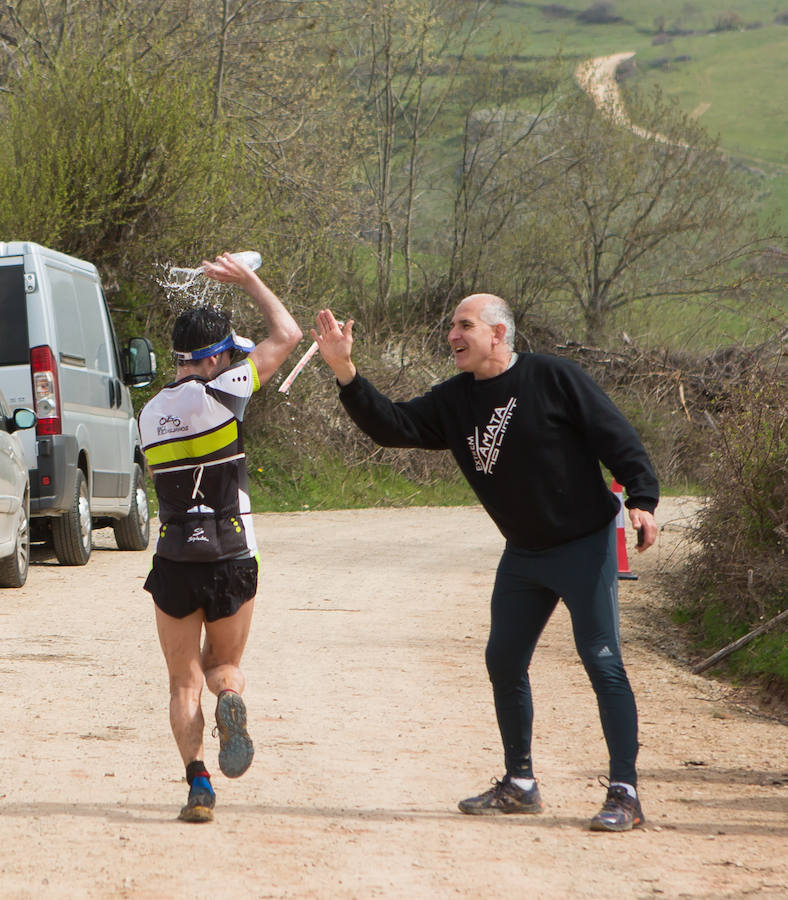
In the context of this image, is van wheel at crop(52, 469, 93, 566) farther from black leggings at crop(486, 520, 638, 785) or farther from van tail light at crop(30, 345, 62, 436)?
black leggings at crop(486, 520, 638, 785)

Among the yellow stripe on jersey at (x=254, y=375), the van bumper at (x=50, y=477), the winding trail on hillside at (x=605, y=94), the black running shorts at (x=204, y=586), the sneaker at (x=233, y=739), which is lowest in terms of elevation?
the van bumper at (x=50, y=477)

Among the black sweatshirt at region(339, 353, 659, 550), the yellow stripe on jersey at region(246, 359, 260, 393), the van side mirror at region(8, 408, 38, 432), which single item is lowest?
the van side mirror at region(8, 408, 38, 432)

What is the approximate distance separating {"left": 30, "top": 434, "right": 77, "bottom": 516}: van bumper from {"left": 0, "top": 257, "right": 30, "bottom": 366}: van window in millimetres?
717

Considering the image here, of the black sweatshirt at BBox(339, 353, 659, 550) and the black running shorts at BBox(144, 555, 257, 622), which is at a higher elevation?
the black sweatshirt at BBox(339, 353, 659, 550)

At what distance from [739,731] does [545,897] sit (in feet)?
10.0

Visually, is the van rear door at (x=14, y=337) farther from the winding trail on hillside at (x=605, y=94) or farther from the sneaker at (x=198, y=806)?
the winding trail on hillside at (x=605, y=94)

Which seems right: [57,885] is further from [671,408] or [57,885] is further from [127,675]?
[671,408]

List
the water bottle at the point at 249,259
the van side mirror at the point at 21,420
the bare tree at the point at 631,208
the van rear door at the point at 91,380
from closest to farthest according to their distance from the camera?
1. the water bottle at the point at 249,259
2. the van side mirror at the point at 21,420
3. the van rear door at the point at 91,380
4. the bare tree at the point at 631,208

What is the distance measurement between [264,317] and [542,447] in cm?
110

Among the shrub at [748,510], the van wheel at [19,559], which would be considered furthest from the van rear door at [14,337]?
the shrub at [748,510]

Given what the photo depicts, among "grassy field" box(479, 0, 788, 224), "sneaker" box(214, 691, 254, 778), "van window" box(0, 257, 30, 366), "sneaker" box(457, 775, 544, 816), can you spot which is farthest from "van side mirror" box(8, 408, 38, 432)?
"grassy field" box(479, 0, 788, 224)

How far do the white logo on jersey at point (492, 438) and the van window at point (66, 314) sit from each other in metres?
7.50

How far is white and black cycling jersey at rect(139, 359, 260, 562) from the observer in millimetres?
4871

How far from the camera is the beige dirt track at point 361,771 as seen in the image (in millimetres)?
4324
